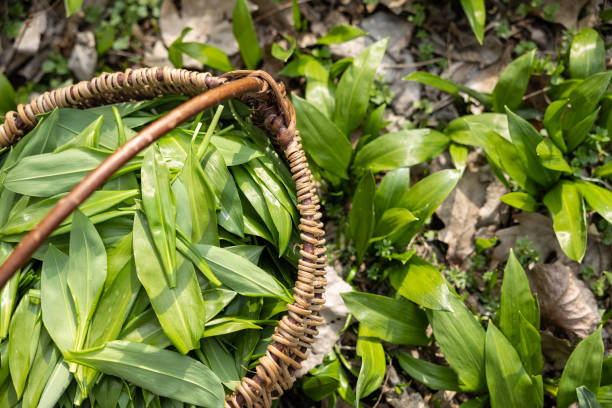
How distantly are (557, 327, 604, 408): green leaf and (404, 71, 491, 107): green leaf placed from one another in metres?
0.88

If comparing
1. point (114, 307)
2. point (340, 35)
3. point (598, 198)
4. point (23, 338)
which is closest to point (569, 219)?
point (598, 198)

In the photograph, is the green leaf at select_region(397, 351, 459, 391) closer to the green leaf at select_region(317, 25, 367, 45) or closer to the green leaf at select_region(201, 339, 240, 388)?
the green leaf at select_region(201, 339, 240, 388)

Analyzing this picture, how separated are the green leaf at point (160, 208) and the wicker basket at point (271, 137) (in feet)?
0.69

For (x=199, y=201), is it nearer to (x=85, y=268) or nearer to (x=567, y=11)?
(x=85, y=268)

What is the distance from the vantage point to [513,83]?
1.58 meters

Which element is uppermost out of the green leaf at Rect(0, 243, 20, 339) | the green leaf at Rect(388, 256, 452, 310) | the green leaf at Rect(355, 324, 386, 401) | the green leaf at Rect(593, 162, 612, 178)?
the green leaf at Rect(0, 243, 20, 339)

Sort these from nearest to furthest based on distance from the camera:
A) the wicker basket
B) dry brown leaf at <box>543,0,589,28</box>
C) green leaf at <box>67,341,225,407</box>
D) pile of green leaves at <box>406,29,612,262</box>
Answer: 1. the wicker basket
2. green leaf at <box>67,341,225,407</box>
3. pile of green leaves at <box>406,29,612,262</box>
4. dry brown leaf at <box>543,0,589,28</box>

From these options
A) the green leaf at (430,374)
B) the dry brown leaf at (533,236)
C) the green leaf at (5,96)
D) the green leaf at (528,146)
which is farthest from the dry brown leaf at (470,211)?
the green leaf at (5,96)

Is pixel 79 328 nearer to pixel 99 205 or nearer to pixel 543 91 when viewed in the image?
pixel 99 205

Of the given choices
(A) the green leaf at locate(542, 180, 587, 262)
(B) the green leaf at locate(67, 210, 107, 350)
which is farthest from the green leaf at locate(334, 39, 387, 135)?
(B) the green leaf at locate(67, 210, 107, 350)

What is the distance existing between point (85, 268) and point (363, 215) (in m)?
0.83

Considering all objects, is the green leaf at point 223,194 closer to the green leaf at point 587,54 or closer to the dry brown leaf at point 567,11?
the green leaf at point 587,54

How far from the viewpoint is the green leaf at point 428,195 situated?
1.41 m

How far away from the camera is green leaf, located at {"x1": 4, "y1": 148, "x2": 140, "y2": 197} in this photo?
1.11 m
